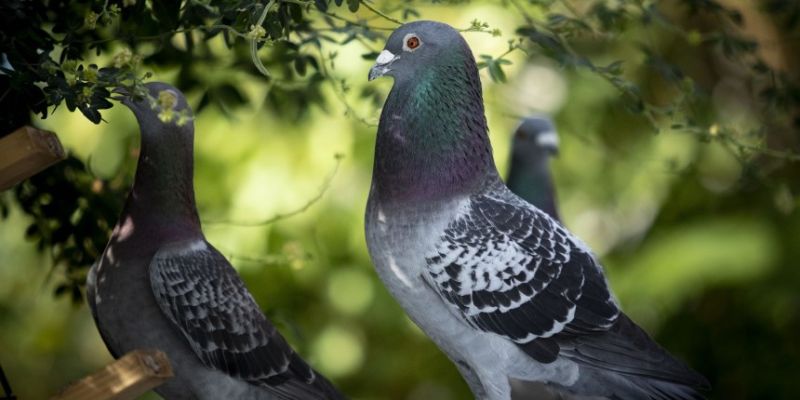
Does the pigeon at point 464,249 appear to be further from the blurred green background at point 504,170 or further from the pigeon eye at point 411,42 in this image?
the blurred green background at point 504,170

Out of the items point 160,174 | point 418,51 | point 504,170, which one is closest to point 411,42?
point 418,51

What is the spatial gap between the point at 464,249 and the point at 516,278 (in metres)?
0.14

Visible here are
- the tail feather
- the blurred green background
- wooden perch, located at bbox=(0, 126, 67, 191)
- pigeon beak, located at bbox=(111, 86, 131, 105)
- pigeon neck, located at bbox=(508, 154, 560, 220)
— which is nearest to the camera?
wooden perch, located at bbox=(0, 126, 67, 191)

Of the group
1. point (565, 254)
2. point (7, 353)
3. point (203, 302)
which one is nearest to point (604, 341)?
point (565, 254)

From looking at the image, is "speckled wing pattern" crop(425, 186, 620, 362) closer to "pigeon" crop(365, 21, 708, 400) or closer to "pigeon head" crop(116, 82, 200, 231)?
"pigeon" crop(365, 21, 708, 400)

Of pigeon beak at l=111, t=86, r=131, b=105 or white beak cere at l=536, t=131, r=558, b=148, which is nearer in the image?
pigeon beak at l=111, t=86, r=131, b=105

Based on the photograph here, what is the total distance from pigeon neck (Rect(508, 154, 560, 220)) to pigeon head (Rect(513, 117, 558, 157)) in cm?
2

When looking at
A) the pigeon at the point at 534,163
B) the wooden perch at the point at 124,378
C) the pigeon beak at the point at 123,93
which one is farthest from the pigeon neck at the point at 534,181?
the wooden perch at the point at 124,378

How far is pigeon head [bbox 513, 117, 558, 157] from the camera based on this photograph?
3.81m

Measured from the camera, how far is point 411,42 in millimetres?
2193

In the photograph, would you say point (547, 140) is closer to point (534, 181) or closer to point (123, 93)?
point (534, 181)

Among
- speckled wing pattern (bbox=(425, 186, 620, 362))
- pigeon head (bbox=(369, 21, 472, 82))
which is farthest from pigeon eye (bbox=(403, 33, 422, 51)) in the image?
speckled wing pattern (bbox=(425, 186, 620, 362))

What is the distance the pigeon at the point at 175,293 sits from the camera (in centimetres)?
216

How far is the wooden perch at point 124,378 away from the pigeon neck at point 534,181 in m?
2.05
